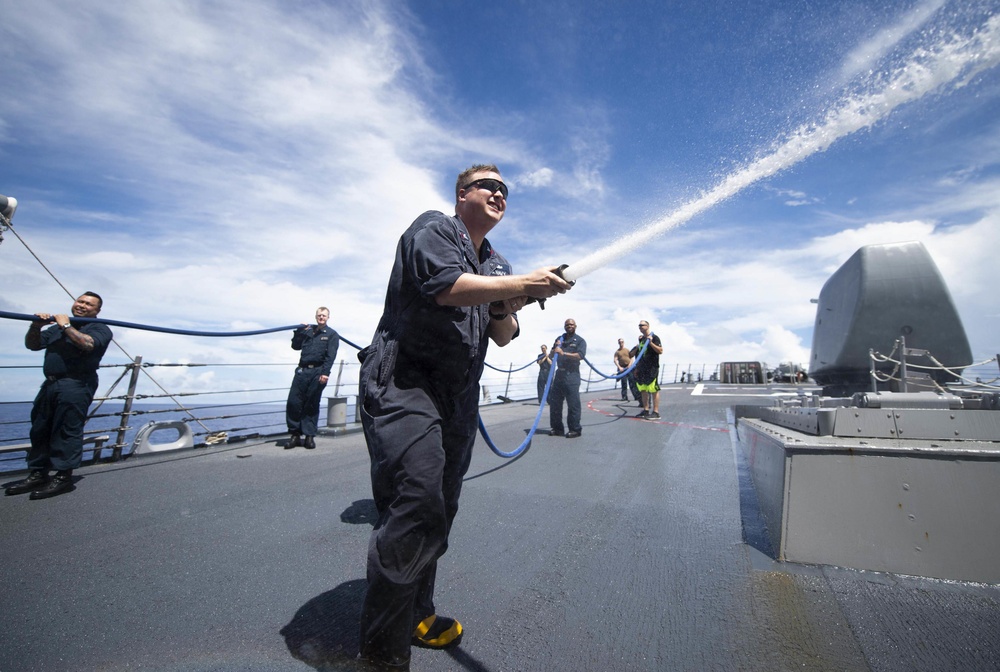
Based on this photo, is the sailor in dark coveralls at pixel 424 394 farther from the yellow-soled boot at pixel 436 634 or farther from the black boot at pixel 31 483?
the black boot at pixel 31 483

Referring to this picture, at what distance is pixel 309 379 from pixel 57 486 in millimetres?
2645

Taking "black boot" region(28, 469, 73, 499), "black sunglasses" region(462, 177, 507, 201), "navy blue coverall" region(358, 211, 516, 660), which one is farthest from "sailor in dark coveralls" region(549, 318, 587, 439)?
"black boot" region(28, 469, 73, 499)

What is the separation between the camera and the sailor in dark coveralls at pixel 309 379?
239 inches

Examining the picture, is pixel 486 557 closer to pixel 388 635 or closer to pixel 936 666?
pixel 388 635

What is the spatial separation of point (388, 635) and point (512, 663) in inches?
20.5

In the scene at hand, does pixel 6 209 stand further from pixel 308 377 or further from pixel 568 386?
pixel 568 386

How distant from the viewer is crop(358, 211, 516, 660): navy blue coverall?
143cm

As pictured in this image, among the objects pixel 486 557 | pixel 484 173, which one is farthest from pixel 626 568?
pixel 484 173

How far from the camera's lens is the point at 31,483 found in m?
3.75

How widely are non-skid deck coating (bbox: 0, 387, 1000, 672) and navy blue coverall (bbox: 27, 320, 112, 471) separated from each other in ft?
1.15

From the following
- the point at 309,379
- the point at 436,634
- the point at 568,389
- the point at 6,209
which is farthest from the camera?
the point at 568,389

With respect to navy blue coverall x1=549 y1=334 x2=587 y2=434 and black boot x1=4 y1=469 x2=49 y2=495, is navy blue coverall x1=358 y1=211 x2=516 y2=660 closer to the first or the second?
black boot x1=4 y1=469 x2=49 y2=495

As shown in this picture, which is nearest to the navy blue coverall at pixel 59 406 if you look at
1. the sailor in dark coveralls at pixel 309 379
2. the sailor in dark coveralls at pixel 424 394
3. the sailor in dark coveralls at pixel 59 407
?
the sailor in dark coveralls at pixel 59 407

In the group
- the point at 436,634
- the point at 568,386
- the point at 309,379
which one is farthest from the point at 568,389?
the point at 436,634
